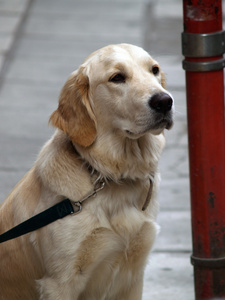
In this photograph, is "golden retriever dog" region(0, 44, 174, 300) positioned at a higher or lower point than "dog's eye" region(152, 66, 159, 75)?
lower

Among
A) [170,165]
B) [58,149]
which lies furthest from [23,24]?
[58,149]

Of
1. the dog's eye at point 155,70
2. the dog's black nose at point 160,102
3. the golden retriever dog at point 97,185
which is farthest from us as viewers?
the dog's eye at point 155,70

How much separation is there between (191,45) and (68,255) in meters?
1.32

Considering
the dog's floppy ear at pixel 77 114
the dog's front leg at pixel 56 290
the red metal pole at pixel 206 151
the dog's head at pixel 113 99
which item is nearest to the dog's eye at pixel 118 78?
the dog's head at pixel 113 99

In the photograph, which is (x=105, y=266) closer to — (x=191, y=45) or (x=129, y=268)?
(x=129, y=268)

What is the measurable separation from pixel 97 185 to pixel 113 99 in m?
0.48

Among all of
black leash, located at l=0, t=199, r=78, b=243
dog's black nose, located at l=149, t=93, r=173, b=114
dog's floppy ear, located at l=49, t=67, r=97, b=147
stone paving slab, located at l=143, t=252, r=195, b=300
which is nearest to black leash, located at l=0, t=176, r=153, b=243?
black leash, located at l=0, t=199, r=78, b=243

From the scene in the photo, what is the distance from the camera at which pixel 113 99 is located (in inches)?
138

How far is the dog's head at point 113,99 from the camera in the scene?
3.39m

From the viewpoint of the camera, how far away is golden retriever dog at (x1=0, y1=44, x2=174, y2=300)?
3.45 meters

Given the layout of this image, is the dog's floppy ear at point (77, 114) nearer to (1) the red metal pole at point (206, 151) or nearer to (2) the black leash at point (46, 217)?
(2) the black leash at point (46, 217)

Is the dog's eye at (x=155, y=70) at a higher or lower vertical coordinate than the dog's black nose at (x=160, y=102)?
higher

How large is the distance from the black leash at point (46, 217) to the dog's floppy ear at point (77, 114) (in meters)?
0.35

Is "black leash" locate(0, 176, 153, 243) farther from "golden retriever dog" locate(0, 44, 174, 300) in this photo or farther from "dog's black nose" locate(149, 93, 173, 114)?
"dog's black nose" locate(149, 93, 173, 114)
